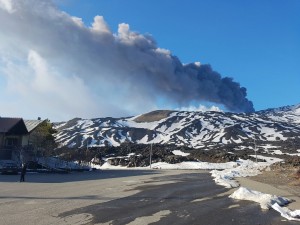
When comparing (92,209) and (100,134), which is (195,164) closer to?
(92,209)

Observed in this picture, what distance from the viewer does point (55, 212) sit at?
12.4m

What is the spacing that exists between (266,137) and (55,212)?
151m

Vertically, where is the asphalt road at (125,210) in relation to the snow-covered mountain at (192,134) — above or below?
below

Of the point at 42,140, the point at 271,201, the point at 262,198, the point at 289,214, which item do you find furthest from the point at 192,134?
the point at 289,214

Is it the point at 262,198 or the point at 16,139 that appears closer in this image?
the point at 262,198

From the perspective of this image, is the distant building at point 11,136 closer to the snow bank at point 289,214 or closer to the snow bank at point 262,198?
the snow bank at point 262,198

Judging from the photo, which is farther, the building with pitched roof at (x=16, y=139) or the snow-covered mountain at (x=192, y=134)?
the snow-covered mountain at (x=192, y=134)

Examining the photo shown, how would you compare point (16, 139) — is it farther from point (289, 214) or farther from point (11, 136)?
point (289, 214)

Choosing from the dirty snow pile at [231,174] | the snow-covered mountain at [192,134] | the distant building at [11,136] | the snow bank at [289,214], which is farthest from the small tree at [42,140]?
the snow-covered mountain at [192,134]

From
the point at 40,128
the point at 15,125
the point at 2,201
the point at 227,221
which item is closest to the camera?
the point at 227,221

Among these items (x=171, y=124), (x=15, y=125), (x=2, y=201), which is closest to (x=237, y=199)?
(x=2, y=201)

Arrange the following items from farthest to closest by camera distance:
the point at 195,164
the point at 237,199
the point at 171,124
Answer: the point at 171,124 → the point at 195,164 → the point at 237,199

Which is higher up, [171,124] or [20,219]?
[171,124]

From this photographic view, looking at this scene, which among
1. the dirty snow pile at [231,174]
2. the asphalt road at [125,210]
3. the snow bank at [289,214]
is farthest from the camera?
the dirty snow pile at [231,174]
